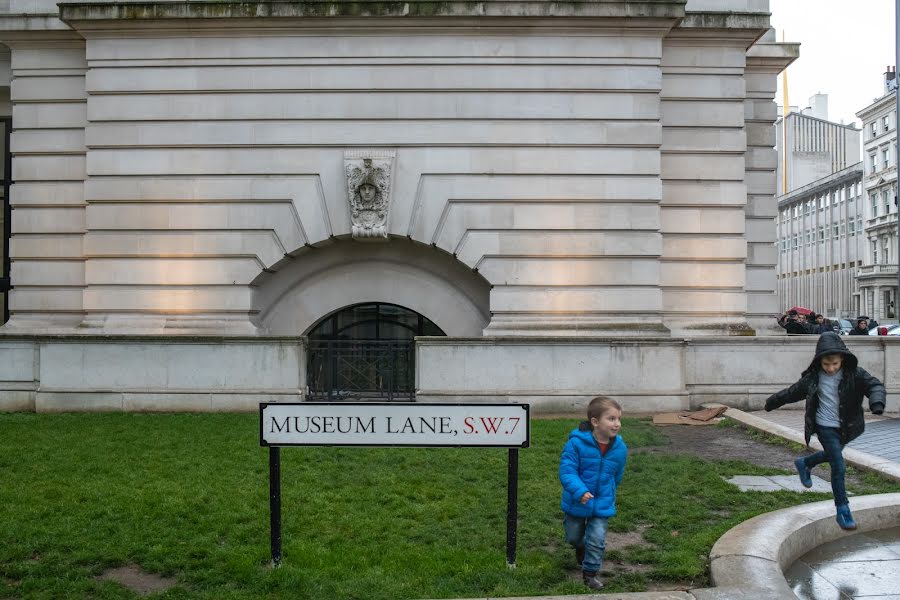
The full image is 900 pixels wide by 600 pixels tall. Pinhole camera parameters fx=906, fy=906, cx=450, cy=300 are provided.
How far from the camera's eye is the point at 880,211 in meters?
80.7

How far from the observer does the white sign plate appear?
22.4ft

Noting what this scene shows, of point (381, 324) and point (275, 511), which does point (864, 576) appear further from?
point (381, 324)

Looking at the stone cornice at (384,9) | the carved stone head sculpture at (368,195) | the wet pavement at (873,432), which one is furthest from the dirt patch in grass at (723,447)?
the stone cornice at (384,9)

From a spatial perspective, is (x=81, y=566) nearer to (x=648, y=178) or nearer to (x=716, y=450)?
(x=716, y=450)

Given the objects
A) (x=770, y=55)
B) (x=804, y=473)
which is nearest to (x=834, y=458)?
(x=804, y=473)

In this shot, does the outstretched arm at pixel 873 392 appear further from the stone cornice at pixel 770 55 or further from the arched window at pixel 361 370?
the stone cornice at pixel 770 55

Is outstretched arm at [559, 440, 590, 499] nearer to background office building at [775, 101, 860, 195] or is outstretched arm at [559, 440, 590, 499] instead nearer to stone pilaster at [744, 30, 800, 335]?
stone pilaster at [744, 30, 800, 335]

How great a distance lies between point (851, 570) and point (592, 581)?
218cm

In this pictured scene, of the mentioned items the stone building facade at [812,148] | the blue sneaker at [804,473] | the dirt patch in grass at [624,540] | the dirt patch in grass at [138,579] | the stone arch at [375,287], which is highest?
the stone building facade at [812,148]

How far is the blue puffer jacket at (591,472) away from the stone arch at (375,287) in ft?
36.4

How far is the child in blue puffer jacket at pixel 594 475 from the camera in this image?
6477mm

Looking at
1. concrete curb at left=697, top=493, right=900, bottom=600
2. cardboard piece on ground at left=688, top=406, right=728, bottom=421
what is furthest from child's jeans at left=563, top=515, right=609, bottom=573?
cardboard piece on ground at left=688, top=406, right=728, bottom=421

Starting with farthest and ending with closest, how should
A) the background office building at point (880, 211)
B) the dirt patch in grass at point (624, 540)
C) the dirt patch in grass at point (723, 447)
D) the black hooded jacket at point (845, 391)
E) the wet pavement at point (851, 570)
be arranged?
the background office building at point (880, 211) → the dirt patch in grass at point (723, 447) → the black hooded jacket at point (845, 391) → the dirt patch in grass at point (624, 540) → the wet pavement at point (851, 570)

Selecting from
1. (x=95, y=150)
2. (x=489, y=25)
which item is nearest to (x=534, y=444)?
(x=489, y=25)
